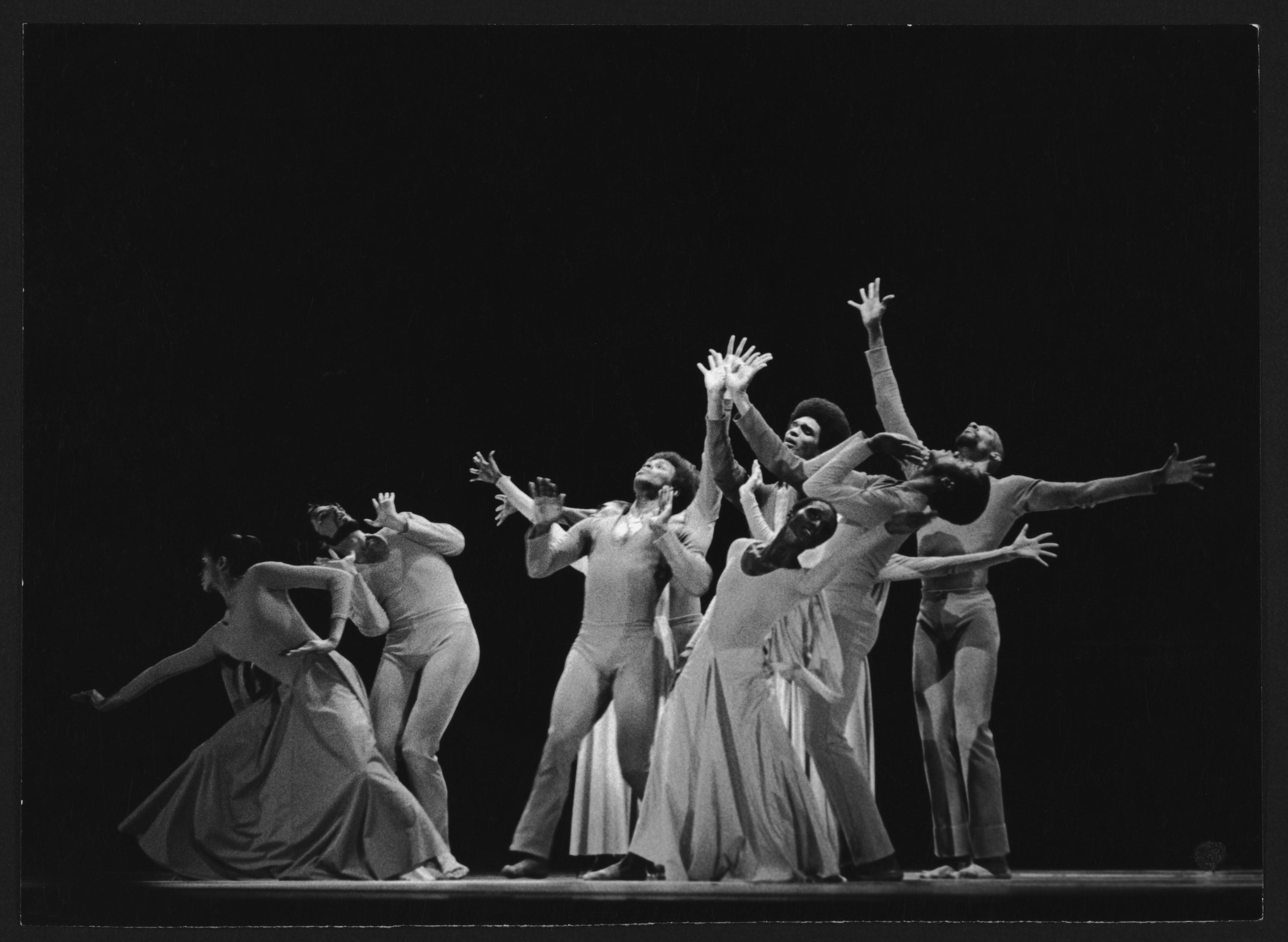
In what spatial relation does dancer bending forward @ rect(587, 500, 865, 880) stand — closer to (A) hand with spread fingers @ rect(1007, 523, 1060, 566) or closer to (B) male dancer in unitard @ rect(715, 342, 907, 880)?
(B) male dancer in unitard @ rect(715, 342, 907, 880)

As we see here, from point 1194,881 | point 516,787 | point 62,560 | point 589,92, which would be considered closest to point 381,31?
point 589,92

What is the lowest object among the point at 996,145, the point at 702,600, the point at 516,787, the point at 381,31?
the point at 516,787

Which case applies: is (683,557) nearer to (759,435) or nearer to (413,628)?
(759,435)

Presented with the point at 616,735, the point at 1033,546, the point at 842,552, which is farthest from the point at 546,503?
the point at 1033,546

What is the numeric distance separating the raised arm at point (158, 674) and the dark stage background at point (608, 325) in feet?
0.17

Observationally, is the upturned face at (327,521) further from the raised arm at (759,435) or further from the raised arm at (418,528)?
the raised arm at (759,435)

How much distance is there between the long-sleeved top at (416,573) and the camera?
24.3 feet

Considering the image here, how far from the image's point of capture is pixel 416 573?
24.4 ft

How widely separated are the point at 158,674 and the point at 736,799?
2260 millimetres

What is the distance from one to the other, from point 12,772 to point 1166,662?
4.47 metres

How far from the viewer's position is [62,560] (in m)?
7.50

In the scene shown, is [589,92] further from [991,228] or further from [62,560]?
[62,560]

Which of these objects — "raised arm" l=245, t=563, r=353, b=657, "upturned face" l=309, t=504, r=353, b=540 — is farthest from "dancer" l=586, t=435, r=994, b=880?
"upturned face" l=309, t=504, r=353, b=540

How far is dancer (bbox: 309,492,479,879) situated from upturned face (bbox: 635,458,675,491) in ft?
2.42
